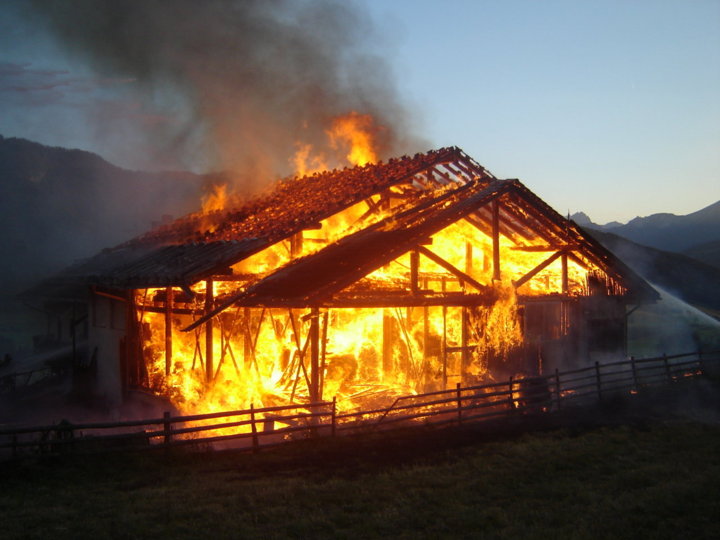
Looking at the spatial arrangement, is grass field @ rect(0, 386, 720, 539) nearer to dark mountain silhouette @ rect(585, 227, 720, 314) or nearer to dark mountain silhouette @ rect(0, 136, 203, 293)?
dark mountain silhouette @ rect(585, 227, 720, 314)

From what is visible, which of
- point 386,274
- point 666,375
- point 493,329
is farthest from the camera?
point 666,375

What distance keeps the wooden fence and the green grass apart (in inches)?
15.8

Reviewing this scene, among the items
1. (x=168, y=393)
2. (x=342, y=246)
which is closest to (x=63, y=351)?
(x=168, y=393)

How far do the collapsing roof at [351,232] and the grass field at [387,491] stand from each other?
11.5 ft

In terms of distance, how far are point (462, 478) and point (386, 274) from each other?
6491 millimetres

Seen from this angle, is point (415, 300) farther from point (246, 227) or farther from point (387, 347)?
point (246, 227)

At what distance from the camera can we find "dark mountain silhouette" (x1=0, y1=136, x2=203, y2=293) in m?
70.5

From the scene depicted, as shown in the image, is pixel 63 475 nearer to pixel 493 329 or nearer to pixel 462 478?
pixel 462 478

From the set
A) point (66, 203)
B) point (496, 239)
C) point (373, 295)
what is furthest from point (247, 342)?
point (66, 203)

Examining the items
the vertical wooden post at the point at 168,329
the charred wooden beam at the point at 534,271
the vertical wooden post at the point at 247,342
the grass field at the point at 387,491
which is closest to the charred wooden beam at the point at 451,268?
the charred wooden beam at the point at 534,271

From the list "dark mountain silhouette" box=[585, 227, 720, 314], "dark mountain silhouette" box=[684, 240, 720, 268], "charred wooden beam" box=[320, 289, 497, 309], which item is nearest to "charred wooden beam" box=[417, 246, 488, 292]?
"charred wooden beam" box=[320, 289, 497, 309]

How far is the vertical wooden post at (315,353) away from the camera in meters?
12.1

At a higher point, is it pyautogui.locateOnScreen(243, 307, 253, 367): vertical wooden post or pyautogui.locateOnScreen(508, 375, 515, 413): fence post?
pyautogui.locateOnScreen(243, 307, 253, 367): vertical wooden post

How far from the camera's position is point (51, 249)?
241 ft
